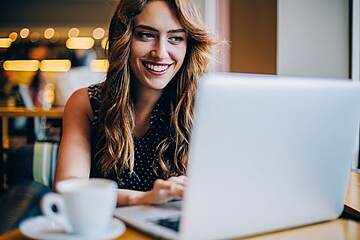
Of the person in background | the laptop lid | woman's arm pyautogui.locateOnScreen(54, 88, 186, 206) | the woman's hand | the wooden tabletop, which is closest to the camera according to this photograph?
the laptop lid

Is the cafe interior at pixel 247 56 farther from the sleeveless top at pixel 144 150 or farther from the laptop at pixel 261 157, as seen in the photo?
the laptop at pixel 261 157

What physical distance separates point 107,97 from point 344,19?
1.91 m

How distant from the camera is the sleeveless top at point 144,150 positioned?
4.54ft

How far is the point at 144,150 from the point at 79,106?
0.73 feet

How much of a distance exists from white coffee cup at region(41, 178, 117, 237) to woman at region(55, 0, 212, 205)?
1.84 feet

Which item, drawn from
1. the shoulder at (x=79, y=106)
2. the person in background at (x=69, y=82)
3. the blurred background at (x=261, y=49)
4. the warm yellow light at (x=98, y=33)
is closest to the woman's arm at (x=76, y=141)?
the shoulder at (x=79, y=106)

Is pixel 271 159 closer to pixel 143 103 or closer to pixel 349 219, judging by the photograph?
pixel 349 219

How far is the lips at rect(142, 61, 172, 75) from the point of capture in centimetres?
137

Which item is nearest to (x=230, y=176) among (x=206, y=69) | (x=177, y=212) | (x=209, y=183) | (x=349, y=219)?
(x=209, y=183)

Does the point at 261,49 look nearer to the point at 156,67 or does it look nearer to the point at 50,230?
the point at 156,67

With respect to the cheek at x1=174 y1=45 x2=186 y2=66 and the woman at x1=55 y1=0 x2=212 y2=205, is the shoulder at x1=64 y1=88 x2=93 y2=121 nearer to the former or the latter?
the woman at x1=55 y1=0 x2=212 y2=205

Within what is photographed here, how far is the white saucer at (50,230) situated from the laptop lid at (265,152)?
4.9 inches

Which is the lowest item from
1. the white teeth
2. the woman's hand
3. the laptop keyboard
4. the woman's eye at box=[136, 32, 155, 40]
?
the laptop keyboard

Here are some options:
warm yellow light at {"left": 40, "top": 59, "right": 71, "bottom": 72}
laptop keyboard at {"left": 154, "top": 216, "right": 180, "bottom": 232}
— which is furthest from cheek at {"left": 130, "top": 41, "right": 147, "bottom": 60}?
warm yellow light at {"left": 40, "top": 59, "right": 71, "bottom": 72}
